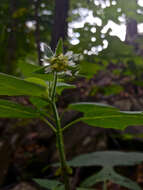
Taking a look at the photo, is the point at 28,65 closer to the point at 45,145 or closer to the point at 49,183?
the point at 49,183

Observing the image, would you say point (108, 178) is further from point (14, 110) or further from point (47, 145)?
point (47, 145)

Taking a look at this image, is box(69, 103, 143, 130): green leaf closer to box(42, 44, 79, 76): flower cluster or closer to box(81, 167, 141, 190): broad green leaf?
box(42, 44, 79, 76): flower cluster

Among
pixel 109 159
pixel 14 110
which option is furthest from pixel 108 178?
pixel 14 110

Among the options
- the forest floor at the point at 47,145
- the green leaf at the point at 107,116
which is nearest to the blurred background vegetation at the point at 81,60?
the forest floor at the point at 47,145

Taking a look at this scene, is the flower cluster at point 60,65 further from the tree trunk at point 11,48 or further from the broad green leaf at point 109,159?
the tree trunk at point 11,48

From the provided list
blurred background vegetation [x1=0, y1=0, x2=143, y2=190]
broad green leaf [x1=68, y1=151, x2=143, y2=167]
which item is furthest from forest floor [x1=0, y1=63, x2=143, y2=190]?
broad green leaf [x1=68, y1=151, x2=143, y2=167]

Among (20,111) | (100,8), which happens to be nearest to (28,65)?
(20,111)

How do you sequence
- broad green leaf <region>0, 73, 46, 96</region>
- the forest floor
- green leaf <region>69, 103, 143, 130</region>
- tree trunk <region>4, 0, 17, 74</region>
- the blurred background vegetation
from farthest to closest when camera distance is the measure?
tree trunk <region>4, 0, 17, 74</region>
the forest floor
the blurred background vegetation
green leaf <region>69, 103, 143, 130</region>
broad green leaf <region>0, 73, 46, 96</region>

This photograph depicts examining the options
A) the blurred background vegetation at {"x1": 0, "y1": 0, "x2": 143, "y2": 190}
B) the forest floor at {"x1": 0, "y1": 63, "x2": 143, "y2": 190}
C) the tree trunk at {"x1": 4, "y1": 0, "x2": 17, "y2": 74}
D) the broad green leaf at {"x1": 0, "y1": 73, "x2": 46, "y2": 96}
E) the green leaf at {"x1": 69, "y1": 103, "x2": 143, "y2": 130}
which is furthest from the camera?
the tree trunk at {"x1": 4, "y1": 0, "x2": 17, "y2": 74}
